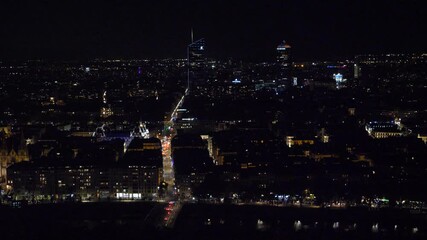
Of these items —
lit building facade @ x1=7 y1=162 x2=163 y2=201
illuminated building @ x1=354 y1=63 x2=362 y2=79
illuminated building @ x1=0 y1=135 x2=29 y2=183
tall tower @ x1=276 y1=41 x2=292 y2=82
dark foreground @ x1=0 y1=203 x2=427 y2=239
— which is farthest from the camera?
tall tower @ x1=276 y1=41 x2=292 y2=82

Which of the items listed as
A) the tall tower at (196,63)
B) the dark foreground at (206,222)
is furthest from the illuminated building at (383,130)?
the tall tower at (196,63)

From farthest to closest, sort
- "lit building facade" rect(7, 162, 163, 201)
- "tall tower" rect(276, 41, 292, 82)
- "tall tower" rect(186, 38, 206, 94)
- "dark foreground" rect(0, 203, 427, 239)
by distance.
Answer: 1. "tall tower" rect(276, 41, 292, 82)
2. "tall tower" rect(186, 38, 206, 94)
3. "lit building facade" rect(7, 162, 163, 201)
4. "dark foreground" rect(0, 203, 427, 239)

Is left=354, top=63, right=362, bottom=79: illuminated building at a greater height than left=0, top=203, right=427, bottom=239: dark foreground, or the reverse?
left=354, top=63, right=362, bottom=79: illuminated building

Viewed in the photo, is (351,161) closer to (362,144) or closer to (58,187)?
(362,144)

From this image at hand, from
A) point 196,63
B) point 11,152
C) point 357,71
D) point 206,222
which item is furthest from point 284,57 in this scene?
point 206,222

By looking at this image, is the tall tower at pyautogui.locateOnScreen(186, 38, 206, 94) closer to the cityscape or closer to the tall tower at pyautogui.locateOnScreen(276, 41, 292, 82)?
the tall tower at pyautogui.locateOnScreen(276, 41, 292, 82)

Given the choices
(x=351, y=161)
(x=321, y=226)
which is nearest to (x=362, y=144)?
(x=351, y=161)

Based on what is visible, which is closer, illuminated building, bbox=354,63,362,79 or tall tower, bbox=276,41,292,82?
illuminated building, bbox=354,63,362,79

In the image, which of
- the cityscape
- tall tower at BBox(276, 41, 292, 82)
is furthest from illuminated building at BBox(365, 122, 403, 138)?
tall tower at BBox(276, 41, 292, 82)
